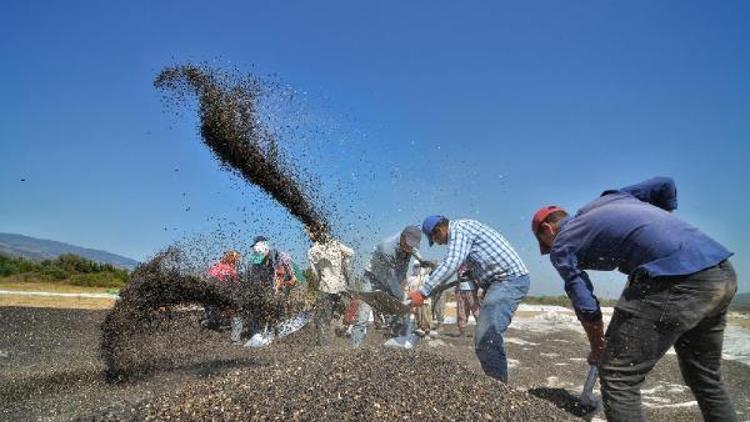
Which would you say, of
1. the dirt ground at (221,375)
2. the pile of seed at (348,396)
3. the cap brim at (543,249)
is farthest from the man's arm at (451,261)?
the cap brim at (543,249)

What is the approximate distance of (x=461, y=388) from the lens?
3.27 meters

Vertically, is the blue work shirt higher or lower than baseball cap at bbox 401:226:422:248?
lower

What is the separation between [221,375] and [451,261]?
1905 millimetres

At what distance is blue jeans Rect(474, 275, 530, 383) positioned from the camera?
423 centimetres

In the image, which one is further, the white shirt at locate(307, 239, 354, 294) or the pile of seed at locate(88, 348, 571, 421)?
the white shirt at locate(307, 239, 354, 294)

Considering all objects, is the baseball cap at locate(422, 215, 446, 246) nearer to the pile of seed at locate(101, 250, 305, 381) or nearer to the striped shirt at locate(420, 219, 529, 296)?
the striped shirt at locate(420, 219, 529, 296)

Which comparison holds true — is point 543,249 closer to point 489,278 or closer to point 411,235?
point 489,278

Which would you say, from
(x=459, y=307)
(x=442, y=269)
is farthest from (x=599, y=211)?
(x=459, y=307)

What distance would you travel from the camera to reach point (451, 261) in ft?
14.5

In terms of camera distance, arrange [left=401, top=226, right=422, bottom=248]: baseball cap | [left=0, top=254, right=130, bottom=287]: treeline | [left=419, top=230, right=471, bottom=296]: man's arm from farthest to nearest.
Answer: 1. [left=0, top=254, right=130, bottom=287]: treeline
2. [left=401, top=226, right=422, bottom=248]: baseball cap
3. [left=419, top=230, right=471, bottom=296]: man's arm

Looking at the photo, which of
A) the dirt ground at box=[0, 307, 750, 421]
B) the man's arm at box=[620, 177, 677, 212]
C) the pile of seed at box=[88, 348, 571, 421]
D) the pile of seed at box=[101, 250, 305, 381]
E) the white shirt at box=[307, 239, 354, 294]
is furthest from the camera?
the white shirt at box=[307, 239, 354, 294]

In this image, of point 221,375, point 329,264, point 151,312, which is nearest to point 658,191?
point 221,375

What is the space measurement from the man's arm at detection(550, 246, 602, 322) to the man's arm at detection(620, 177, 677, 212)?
2.06 feet

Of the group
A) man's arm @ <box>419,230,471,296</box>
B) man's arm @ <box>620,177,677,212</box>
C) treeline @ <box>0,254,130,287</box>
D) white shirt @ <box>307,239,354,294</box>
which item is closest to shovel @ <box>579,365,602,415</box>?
man's arm @ <box>419,230,471,296</box>
